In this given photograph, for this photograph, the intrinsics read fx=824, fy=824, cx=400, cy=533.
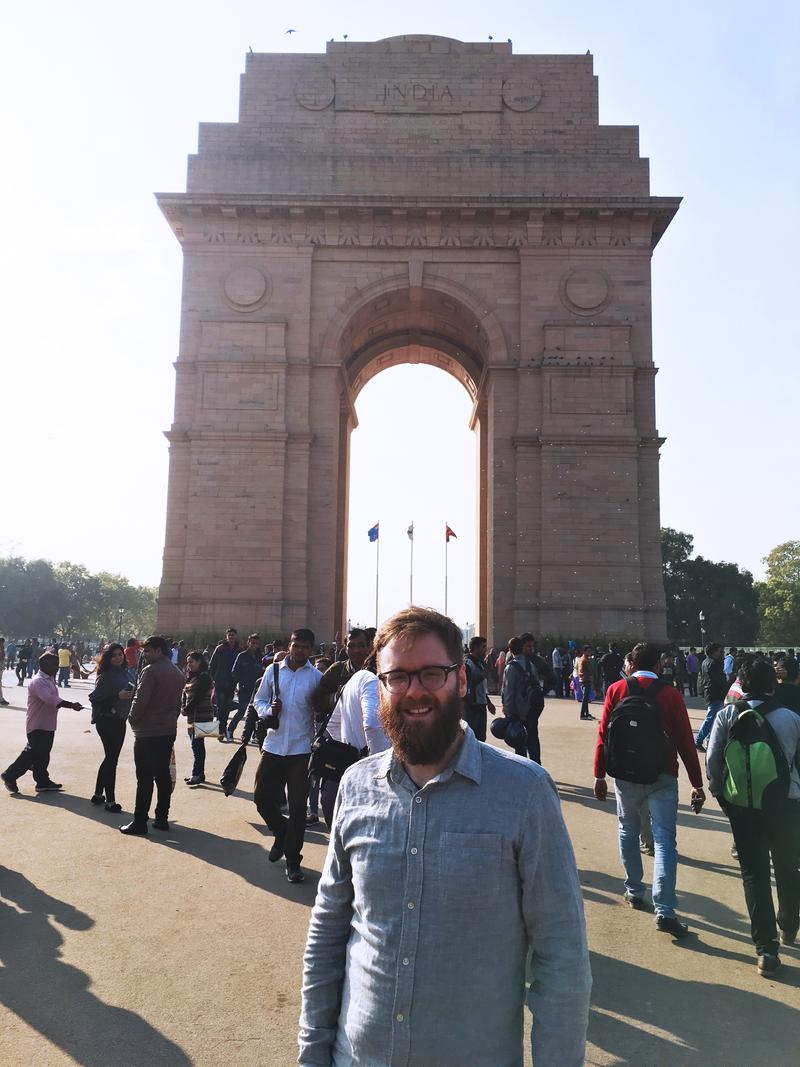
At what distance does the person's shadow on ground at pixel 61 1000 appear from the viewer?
380 cm

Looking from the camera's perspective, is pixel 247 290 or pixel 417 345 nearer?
pixel 247 290

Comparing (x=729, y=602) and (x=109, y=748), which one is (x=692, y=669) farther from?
(x=729, y=602)

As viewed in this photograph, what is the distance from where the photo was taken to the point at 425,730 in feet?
6.97

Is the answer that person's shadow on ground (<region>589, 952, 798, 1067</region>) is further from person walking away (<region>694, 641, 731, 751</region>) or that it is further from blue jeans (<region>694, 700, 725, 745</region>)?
blue jeans (<region>694, 700, 725, 745</region>)

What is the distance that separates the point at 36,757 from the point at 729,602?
66.8 metres

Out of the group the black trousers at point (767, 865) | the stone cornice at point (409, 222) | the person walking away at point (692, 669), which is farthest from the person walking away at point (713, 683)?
the stone cornice at point (409, 222)

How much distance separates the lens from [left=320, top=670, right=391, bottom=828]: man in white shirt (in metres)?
5.36

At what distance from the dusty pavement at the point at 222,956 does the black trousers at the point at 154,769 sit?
33 centimetres

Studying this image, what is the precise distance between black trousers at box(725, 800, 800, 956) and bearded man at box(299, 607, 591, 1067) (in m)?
3.56

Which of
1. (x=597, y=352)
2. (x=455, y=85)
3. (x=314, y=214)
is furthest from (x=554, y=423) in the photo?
(x=455, y=85)

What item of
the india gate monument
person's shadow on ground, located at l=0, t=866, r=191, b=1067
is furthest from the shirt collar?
the india gate monument

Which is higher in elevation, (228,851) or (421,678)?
(421,678)

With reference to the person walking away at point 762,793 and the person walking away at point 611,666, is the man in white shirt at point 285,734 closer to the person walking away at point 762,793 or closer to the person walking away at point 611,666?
the person walking away at point 762,793

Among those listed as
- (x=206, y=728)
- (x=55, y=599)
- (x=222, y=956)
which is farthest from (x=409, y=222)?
(x=55, y=599)
